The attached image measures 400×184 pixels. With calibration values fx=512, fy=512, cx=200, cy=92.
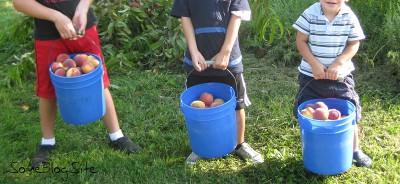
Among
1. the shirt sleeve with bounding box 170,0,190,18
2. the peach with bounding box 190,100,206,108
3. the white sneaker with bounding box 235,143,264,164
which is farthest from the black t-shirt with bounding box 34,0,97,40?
the white sneaker with bounding box 235,143,264,164

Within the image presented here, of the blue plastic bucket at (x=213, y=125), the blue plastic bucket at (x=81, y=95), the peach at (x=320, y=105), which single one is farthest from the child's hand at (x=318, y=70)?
the blue plastic bucket at (x=81, y=95)

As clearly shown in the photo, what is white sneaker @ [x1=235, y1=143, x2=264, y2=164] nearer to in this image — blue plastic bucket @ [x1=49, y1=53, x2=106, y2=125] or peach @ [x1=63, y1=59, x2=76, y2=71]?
blue plastic bucket @ [x1=49, y1=53, x2=106, y2=125]

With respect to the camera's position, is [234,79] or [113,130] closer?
[234,79]

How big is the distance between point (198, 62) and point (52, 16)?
0.83 metres

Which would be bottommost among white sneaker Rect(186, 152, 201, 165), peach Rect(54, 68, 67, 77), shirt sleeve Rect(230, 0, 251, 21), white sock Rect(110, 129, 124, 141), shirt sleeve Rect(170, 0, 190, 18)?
white sock Rect(110, 129, 124, 141)

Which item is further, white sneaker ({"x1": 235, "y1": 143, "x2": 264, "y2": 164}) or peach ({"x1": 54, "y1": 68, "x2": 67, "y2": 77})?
white sneaker ({"x1": 235, "y1": 143, "x2": 264, "y2": 164})

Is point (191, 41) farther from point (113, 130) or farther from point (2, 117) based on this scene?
point (2, 117)

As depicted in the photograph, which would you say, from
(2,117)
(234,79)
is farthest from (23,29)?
(234,79)

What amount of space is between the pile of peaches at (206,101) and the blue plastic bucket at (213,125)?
1.8 inches

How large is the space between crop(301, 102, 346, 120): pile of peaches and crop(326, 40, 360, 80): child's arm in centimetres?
16

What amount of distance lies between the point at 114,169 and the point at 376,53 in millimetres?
2260

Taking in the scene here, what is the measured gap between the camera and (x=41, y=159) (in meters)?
3.12

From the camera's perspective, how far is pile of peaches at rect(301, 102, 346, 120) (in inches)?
99.9

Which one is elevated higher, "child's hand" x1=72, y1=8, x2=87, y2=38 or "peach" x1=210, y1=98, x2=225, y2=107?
"child's hand" x1=72, y1=8, x2=87, y2=38
